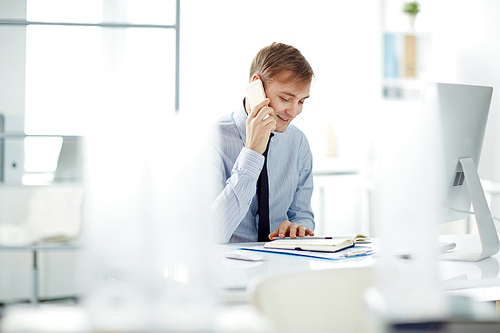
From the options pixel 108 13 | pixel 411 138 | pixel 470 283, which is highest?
pixel 108 13

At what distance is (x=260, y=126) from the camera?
1656mm

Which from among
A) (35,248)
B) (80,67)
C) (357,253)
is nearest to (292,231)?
(357,253)

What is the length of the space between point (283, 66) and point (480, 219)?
32.2 inches

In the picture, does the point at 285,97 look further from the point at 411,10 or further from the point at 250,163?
the point at 411,10

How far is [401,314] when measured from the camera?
43 cm

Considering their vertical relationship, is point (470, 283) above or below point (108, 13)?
below

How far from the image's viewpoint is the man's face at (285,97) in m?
1.72

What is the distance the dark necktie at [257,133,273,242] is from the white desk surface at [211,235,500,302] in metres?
0.31

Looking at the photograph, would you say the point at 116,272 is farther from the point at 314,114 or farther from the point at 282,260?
the point at 314,114

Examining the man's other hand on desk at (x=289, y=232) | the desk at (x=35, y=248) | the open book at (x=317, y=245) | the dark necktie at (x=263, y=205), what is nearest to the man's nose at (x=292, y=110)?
the dark necktie at (x=263, y=205)

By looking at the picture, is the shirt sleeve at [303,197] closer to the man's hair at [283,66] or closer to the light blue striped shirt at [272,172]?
the light blue striped shirt at [272,172]

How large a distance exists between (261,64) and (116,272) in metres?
1.43

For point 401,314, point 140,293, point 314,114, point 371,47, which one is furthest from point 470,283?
point 371,47

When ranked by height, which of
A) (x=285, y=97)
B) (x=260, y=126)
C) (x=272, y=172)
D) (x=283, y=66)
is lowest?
(x=272, y=172)
